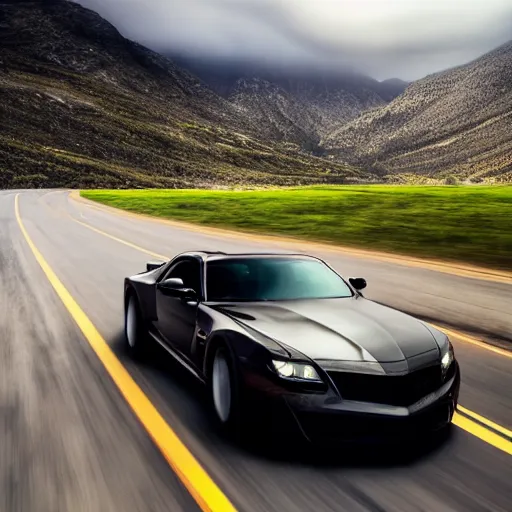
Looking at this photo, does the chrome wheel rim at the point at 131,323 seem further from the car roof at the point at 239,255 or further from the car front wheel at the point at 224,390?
the car front wheel at the point at 224,390

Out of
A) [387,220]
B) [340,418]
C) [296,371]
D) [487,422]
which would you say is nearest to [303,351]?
[296,371]

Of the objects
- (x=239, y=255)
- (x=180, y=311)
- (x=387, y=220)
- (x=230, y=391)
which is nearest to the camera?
(x=230, y=391)

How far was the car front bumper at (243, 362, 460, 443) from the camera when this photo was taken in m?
3.87

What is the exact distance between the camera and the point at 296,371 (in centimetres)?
404

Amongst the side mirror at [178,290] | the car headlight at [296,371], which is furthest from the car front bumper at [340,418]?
the side mirror at [178,290]

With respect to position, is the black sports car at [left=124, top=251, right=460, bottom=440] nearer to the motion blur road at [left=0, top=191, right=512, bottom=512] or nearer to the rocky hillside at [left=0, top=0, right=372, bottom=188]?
the motion blur road at [left=0, top=191, right=512, bottom=512]

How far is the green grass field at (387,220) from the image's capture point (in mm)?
20278

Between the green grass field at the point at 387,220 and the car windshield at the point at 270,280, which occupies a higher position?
the car windshield at the point at 270,280

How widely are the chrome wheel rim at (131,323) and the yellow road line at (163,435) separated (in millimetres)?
250

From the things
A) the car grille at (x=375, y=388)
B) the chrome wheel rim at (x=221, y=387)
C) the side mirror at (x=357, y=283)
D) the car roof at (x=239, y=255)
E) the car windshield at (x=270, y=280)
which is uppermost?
the car roof at (x=239, y=255)

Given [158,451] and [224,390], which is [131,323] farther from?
[158,451]

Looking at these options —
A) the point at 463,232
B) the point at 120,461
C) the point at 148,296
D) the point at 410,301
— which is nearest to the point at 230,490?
the point at 120,461

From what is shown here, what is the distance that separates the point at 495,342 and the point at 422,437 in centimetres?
407

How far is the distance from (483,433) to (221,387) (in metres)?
1.86
